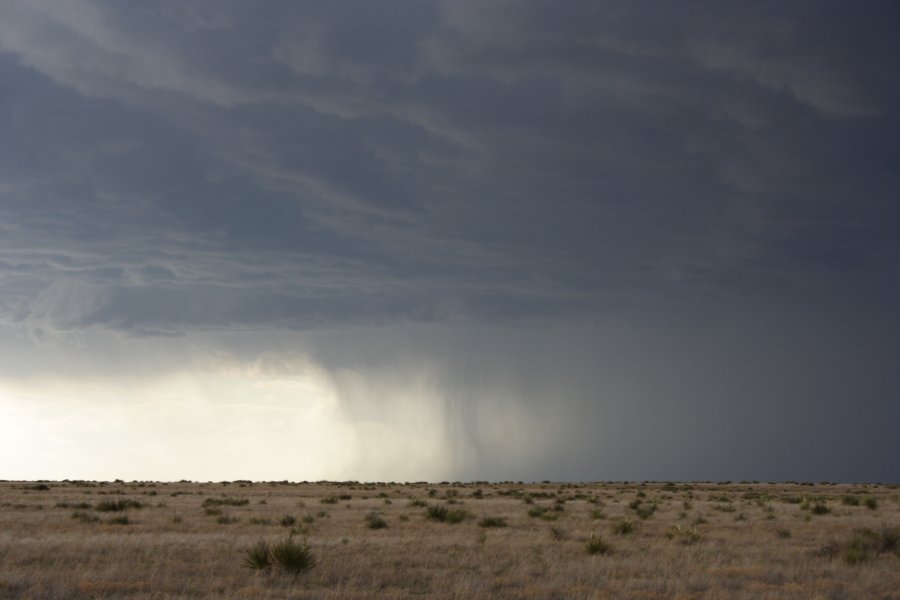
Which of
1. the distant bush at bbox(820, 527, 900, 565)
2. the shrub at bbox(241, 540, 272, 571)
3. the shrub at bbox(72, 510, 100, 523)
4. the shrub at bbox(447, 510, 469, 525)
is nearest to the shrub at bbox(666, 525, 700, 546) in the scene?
the distant bush at bbox(820, 527, 900, 565)

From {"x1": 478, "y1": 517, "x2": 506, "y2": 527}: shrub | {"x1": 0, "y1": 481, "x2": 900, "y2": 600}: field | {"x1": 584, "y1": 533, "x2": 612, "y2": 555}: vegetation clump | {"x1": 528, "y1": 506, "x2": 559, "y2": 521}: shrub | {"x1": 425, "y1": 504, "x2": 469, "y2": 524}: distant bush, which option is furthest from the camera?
{"x1": 528, "y1": 506, "x2": 559, "y2": 521}: shrub

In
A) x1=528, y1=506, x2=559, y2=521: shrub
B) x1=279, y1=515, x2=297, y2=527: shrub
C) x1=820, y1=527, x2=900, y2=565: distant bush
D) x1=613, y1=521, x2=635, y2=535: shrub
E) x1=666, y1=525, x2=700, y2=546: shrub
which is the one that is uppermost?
x1=279, y1=515, x2=297, y2=527: shrub

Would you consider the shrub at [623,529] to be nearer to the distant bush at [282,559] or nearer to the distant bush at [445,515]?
the distant bush at [445,515]

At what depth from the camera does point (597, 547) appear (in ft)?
70.9

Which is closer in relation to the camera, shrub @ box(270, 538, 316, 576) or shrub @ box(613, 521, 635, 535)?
shrub @ box(270, 538, 316, 576)

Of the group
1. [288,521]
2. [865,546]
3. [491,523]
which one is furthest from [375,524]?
[865,546]

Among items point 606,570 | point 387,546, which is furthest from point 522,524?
point 606,570

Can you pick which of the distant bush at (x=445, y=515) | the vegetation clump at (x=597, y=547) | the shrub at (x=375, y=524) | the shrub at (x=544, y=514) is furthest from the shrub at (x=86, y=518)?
the vegetation clump at (x=597, y=547)

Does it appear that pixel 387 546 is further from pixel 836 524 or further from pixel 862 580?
pixel 836 524

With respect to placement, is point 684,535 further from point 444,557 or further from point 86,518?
point 86,518

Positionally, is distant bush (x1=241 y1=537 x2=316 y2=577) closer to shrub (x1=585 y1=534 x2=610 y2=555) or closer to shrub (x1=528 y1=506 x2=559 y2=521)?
shrub (x1=585 y1=534 x2=610 y2=555)

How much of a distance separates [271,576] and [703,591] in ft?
31.1

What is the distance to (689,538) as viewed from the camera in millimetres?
25266

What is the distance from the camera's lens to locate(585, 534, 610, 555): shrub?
2155 cm
